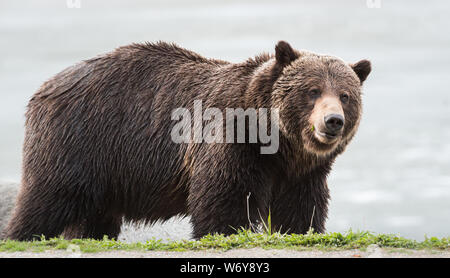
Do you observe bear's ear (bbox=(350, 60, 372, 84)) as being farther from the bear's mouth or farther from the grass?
the grass

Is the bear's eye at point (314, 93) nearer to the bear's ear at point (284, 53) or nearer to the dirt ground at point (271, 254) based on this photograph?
the bear's ear at point (284, 53)

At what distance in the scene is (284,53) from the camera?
346 inches

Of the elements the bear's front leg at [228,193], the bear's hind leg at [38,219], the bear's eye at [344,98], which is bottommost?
the bear's hind leg at [38,219]

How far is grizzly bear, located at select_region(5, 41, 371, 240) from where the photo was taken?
28.0ft

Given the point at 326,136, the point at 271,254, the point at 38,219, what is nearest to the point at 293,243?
the point at 271,254

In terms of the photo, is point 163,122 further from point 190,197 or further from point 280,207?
→ point 280,207

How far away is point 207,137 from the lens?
29.2ft

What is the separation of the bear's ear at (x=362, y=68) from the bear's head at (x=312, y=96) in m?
0.25

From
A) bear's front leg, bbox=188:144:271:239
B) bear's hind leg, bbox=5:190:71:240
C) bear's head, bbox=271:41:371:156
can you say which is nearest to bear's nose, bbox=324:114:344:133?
bear's head, bbox=271:41:371:156

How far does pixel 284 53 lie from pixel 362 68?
1044 millimetres

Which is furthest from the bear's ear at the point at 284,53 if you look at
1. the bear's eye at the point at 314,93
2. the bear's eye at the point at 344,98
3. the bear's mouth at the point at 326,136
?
the bear's mouth at the point at 326,136

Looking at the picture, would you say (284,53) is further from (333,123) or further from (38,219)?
(38,219)

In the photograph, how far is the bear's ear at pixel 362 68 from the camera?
29.8ft
